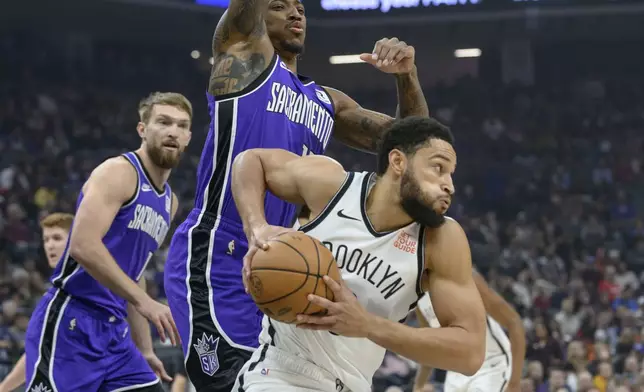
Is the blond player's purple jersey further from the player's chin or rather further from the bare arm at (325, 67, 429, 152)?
the bare arm at (325, 67, 429, 152)

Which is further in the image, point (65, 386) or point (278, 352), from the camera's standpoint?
point (65, 386)

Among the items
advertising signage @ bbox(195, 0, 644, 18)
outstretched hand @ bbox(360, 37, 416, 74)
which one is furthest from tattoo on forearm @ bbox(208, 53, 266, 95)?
advertising signage @ bbox(195, 0, 644, 18)

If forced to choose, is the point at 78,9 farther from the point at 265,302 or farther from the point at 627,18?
the point at 265,302

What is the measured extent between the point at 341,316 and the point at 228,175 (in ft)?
3.86

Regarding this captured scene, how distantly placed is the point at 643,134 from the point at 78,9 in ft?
34.4

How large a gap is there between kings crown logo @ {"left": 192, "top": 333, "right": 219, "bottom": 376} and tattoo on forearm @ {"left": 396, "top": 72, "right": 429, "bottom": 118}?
1425mm

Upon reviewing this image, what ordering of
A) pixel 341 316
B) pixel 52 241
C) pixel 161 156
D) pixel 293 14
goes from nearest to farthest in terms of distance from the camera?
pixel 341 316 → pixel 293 14 → pixel 161 156 → pixel 52 241

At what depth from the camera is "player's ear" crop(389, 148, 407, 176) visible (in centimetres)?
310

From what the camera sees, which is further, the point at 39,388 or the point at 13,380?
the point at 13,380

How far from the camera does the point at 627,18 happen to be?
705 inches

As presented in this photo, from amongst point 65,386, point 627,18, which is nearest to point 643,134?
point 627,18

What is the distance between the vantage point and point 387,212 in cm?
312

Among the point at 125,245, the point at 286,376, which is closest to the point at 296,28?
the point at 125,245

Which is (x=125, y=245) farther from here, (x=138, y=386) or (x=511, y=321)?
(x=511, y=321)
